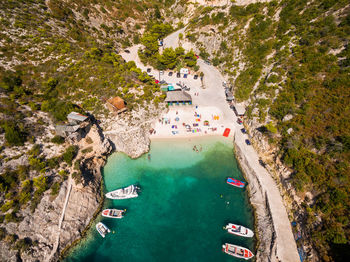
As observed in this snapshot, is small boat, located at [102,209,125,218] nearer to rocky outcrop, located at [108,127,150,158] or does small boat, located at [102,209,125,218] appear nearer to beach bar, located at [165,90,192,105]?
rocky outcrop, located at [108,127,150,158]

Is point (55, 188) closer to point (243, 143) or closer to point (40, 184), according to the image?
point (40, 184)

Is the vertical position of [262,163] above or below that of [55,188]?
above

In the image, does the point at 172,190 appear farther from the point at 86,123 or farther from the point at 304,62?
the point at 304,62

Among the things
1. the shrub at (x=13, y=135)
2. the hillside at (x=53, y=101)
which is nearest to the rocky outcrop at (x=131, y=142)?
the hillside at (x=53, y=101)

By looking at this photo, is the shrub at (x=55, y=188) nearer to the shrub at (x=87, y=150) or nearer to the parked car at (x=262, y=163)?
the shrub at (x=87, y=150)

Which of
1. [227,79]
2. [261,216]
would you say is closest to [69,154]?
[261,216]

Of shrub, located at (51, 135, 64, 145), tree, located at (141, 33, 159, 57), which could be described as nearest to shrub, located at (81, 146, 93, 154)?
shrub, located at (51, 135, 64, 145)

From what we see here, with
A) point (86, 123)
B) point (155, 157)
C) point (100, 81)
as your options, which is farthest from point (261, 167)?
point (100, 81)
